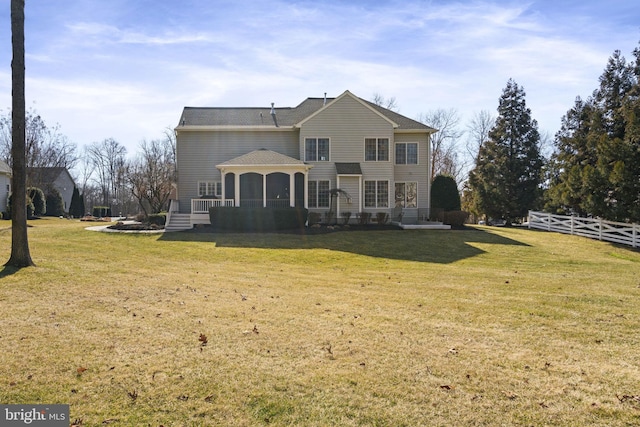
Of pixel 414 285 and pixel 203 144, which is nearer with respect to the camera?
pixel 414 285

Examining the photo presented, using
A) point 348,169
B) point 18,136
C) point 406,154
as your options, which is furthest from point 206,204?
point 18,136

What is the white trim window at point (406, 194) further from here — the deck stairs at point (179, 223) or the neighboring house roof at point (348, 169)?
the deck stairs at point (179, 223)

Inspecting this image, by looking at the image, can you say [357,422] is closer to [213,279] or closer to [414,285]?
[414,285]

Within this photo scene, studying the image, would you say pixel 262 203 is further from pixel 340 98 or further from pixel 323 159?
pixel 340 98

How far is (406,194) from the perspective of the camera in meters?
27.1

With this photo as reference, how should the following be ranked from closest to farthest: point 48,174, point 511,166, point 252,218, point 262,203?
point 252,218, point 262,203, point 511,166, point 48,174

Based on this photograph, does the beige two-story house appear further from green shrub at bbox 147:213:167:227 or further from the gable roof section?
green shrub at bbox 147:213:167:227

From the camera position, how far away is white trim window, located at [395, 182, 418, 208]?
27.0 m

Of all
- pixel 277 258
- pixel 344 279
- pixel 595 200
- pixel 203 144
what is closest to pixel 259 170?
pixel 203 144

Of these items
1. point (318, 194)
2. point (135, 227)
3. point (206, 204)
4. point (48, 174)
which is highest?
point (48, 174)

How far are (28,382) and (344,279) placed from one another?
7.48m

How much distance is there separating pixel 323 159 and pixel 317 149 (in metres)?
0.70

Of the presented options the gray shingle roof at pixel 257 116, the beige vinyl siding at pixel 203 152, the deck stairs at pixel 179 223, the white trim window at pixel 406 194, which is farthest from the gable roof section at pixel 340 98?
the deck stairs at pixel 179 223

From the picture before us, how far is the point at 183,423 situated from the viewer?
3389mm
